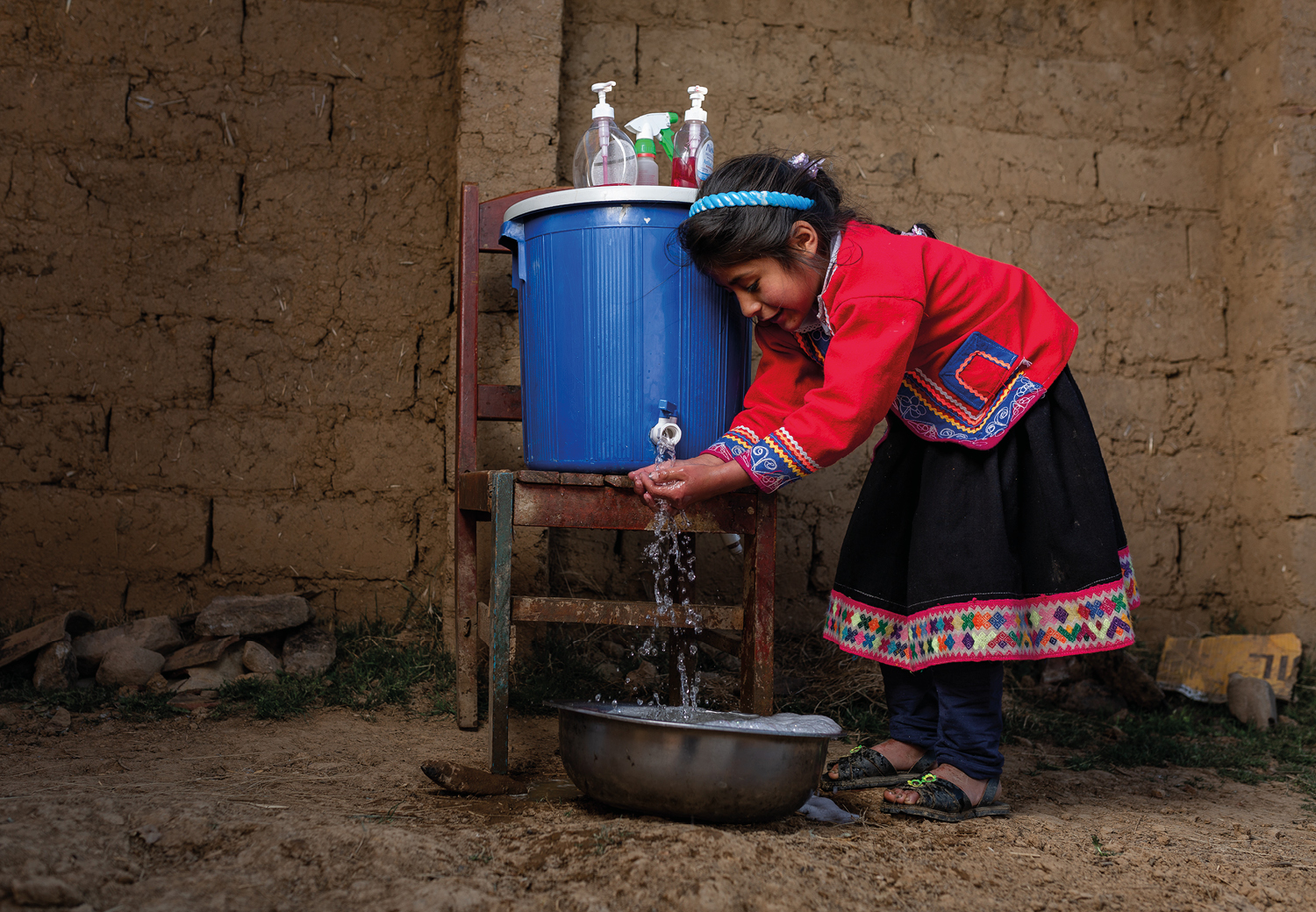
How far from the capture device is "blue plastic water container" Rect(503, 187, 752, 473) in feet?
6.42

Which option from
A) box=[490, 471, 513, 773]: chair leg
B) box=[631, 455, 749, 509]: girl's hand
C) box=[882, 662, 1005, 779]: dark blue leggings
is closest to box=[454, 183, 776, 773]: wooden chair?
box=[490, 471, 513, 773]: chair leg

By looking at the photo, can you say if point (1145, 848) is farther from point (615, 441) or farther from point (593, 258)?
point (593, 258)

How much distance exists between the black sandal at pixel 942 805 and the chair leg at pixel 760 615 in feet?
1.03

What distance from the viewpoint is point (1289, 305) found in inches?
122

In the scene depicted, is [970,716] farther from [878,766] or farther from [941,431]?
[941,431]

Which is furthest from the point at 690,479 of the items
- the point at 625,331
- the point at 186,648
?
the point at 186,648

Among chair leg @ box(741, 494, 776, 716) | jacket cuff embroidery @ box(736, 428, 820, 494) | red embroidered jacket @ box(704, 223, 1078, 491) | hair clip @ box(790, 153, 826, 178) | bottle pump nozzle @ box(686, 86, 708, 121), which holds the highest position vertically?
bottle pump nozzle @ box(686, 86, 708, 121)

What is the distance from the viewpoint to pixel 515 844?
1543mm

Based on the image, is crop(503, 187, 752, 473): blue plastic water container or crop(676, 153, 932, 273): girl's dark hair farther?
crop(503, 187, 752, 473): blue plastic water container

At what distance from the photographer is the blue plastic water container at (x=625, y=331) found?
1.96m

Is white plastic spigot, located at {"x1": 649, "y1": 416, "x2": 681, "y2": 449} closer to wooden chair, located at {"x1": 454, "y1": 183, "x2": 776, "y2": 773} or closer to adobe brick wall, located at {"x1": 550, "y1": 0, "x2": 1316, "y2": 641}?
wooden chair, located at {"x1": 454, "y1": 183, "x2": 776, "y2": 773}

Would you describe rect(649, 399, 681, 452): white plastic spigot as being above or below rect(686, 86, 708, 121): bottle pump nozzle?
below

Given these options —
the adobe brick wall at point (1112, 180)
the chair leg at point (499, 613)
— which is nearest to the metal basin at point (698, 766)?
the chair leg at point (499, 613)

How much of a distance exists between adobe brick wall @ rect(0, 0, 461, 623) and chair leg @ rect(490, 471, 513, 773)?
1.06m
